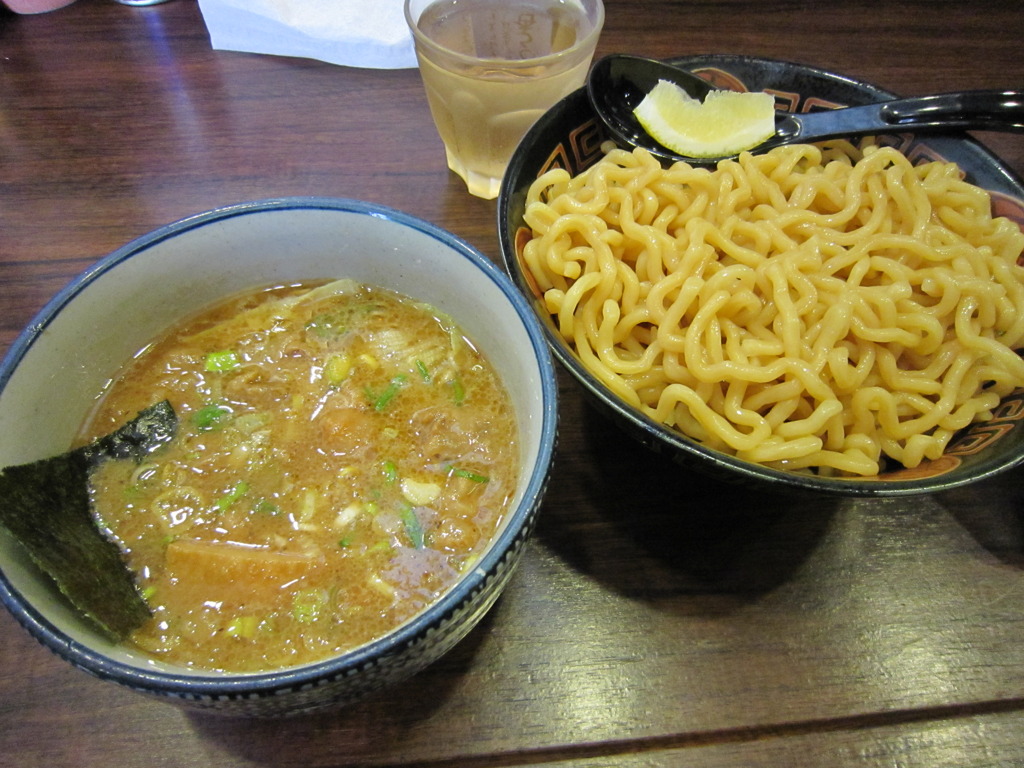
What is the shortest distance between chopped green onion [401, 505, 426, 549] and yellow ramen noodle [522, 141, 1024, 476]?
0.47m

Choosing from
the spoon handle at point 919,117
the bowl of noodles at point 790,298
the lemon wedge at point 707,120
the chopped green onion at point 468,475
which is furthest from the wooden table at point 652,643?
the spoon handle at point 919,117

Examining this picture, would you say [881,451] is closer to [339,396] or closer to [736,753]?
[736,753]

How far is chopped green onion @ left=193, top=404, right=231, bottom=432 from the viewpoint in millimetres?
1116

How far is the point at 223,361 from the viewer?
3.91 feet

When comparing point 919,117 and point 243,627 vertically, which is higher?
point 919,117

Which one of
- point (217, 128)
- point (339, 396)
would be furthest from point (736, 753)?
point (217, 128)

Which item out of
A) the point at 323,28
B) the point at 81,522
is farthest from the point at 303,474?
the point at 323,28

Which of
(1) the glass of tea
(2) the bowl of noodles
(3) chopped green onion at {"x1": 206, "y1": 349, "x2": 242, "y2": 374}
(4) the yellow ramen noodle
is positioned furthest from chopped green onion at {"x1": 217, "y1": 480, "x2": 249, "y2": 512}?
(1) the glass of tea

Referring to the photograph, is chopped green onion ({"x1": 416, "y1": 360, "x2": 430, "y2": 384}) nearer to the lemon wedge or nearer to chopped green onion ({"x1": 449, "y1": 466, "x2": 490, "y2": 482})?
chopped green onion ({"x1": 449, "y1": 466, "x2": 490, "y2": 482})

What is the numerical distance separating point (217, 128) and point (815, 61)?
2013 millimetres

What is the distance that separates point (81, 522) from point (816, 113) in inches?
67.7

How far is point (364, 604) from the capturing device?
3.06 ft

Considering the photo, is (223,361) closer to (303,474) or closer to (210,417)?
(210,417)

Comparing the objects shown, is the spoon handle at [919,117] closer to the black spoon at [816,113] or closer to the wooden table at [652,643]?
the black spoon at [816,113]
